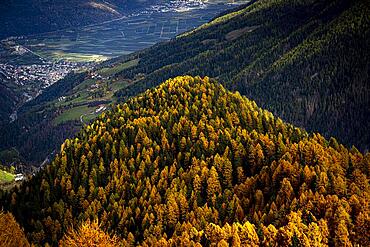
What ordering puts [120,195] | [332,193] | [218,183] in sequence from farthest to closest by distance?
[120,195] → [218,183] → [332,193]

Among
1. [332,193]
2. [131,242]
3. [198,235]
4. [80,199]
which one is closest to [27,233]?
[80,199]

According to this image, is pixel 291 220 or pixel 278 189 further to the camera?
pixel 278 189

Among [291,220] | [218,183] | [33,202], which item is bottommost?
[33,202]

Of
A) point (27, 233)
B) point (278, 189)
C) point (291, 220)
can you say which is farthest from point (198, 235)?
point (27, 233)

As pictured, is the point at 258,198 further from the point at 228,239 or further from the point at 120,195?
the point at 120,195

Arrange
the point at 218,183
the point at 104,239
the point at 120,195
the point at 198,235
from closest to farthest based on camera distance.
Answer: the point at 104,239, the point at 198,235, the point at 218,183, the point at 120,195

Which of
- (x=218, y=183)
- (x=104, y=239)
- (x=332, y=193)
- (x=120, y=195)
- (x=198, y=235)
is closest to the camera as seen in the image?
(x=104, y=239)

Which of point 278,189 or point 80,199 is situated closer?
point 278,189

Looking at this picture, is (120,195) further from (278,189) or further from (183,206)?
(278,189)

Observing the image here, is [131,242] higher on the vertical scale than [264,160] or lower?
lower
